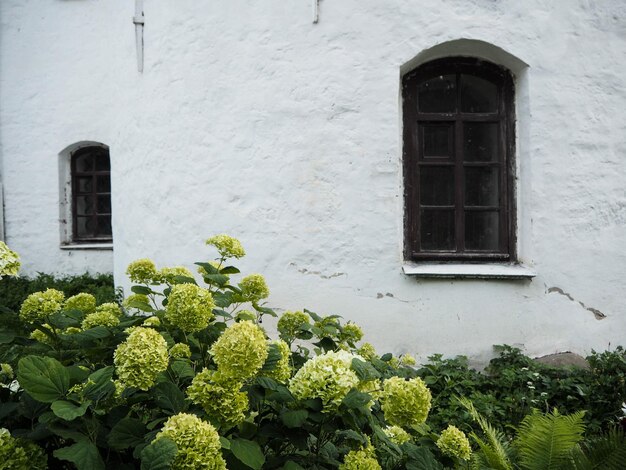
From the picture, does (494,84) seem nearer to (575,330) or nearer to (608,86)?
(608,86)

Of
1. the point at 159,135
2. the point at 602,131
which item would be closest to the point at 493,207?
the point at 602,131

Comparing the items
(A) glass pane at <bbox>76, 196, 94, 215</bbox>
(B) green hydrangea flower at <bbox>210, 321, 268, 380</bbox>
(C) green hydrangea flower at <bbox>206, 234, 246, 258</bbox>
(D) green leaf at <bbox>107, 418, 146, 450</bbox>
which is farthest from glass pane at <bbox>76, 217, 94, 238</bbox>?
(B) green hydrangea flower at <bbox>210, 321, 268, 380</bbox>

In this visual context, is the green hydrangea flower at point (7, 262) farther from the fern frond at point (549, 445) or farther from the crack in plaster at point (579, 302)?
the crack in plaster at point (579, 302)

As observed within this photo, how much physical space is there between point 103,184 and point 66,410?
27.8ft

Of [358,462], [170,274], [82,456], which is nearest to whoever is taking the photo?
[82,456]

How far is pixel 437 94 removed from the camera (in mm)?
4656

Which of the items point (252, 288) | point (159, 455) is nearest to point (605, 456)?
point (252, 288)

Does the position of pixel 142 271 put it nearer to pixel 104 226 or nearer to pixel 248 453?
pixel 248 453

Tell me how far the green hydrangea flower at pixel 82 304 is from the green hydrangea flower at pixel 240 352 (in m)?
0.92

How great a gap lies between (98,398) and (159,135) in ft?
12.5

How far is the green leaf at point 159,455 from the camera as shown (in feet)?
3.48

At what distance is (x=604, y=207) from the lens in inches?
171

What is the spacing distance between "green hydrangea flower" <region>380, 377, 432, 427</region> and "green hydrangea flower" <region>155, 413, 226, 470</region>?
24.1 inches

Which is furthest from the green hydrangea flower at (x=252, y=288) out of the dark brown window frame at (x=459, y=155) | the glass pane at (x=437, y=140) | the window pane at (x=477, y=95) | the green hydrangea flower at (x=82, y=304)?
the window pane at (x=477, y=95)
